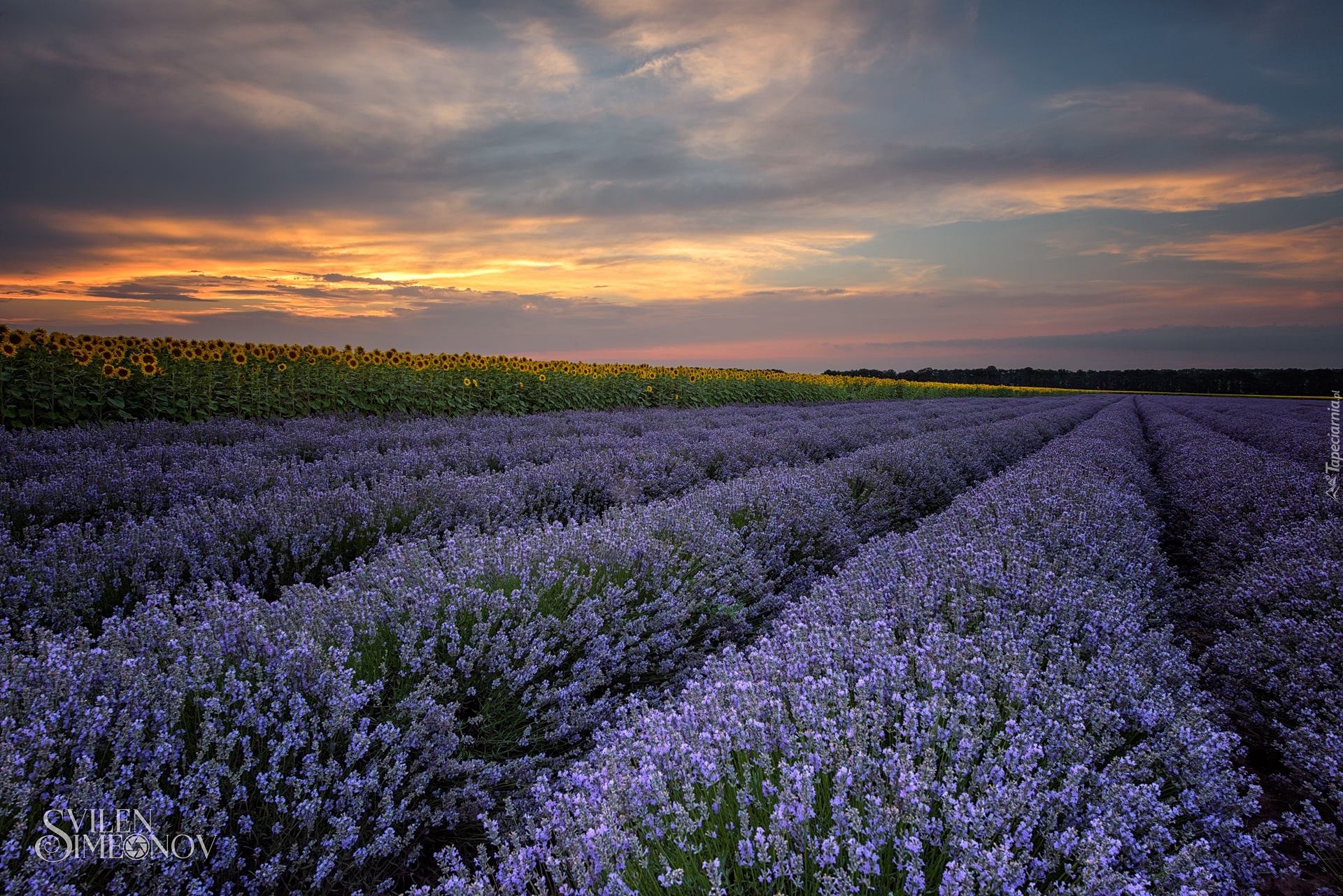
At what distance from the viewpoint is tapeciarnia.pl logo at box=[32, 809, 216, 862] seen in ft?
4.89

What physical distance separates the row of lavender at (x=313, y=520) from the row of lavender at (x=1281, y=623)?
3413 millimetres

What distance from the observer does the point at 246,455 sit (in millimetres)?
5957

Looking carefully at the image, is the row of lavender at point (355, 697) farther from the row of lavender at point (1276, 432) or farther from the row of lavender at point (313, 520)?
the row of lavender at point (1276, 432)

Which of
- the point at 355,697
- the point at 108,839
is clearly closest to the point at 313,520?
the point at 355,697

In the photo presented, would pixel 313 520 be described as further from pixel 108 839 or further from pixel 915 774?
pixel 915 774

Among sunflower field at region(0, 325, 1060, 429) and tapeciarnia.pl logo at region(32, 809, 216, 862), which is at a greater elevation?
sunflower field at region(0, 325, 1060, 429)

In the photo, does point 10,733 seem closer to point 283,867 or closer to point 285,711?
point 285,711

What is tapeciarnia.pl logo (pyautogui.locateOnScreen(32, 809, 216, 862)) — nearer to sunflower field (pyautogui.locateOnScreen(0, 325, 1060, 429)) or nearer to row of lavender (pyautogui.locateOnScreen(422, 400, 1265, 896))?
row of lavender (pyautogui.locateOnScreen(422, 400, 1265, 896))

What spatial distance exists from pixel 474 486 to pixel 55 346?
22.4ft

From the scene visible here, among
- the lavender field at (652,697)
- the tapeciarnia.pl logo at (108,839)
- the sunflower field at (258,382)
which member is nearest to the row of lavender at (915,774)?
the lavender field at (652,697)

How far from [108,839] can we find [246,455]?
203 inches

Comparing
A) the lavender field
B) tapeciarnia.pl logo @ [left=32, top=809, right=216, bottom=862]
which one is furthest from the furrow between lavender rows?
tapeciarnia.pl logo @ [left=32, top=809, right=216, bottom=862]

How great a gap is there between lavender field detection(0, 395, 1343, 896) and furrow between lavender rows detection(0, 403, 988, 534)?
0.06m

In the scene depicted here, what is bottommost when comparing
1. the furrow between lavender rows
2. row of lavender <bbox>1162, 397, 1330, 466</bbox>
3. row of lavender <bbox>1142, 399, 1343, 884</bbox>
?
row of lavender <bbox>1142, 399, 1343, 884</bbox>
